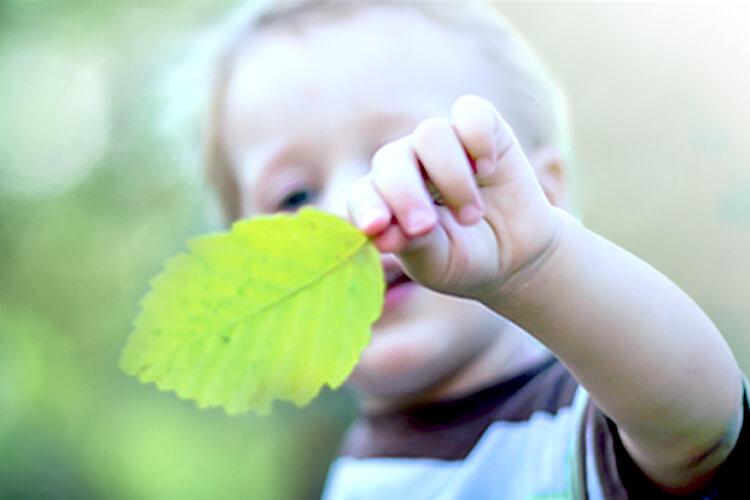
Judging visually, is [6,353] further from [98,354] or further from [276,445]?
[276,445]

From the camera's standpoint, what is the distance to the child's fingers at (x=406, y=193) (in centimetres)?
27

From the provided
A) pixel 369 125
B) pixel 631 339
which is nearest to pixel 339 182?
pixel 369 125

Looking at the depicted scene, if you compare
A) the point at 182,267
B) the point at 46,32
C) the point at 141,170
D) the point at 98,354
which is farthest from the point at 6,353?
the point at 182,267

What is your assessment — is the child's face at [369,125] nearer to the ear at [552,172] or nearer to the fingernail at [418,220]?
the ear at [552,172]

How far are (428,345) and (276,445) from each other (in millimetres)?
770

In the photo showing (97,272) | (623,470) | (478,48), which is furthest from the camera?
(97,272)

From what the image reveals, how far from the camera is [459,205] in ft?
0.92

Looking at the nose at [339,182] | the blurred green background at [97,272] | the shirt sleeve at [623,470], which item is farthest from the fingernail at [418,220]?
the blurred green background at [97,272]

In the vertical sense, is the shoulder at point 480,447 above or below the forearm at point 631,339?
below

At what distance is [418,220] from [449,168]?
22 mm

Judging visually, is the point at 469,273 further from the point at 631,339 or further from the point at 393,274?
the point at 393,274

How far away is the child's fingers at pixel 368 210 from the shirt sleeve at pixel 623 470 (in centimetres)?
17

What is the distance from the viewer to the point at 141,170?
1.25 meters

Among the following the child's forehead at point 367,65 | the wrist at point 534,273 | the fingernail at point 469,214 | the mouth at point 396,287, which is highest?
the fingernail at point 469,214
